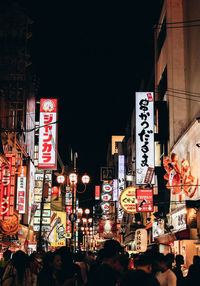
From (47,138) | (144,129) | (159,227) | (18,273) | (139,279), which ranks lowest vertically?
(159,227)

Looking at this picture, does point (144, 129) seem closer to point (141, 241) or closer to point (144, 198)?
point (144, 198)

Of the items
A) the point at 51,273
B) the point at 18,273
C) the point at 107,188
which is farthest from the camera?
the point at 107,188

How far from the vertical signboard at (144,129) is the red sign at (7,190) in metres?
8.65

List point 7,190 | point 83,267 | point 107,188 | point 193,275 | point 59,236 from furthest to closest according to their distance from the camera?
point 107,188 → point 59,236 → point 7,190 → point 83,267 → point 193,275

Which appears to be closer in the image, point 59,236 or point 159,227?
point 159,227

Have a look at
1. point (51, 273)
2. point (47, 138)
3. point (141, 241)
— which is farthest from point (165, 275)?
point (47, 138)

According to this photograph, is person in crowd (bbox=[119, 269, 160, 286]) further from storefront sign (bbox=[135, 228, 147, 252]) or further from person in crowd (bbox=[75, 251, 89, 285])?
storefront sign (bbox=[135, 228, 147, 252])

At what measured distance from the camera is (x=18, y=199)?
38.7 m

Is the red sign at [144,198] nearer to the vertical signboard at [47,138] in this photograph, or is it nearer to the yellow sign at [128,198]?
the yellow sign at [128,198]

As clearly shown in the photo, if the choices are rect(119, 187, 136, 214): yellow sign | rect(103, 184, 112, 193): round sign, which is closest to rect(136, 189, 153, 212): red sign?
rect(119, 187, 136, 214): yellow sign

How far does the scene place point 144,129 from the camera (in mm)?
29094

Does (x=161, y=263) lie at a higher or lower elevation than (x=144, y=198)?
lower

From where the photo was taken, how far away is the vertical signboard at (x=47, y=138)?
116ft

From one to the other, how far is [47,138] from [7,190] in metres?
7.02
